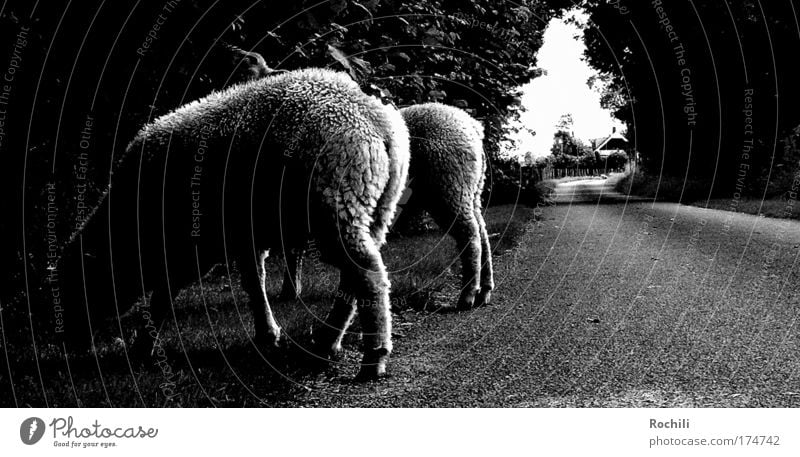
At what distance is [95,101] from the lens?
5078mm

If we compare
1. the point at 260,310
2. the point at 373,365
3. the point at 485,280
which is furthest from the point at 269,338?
the point at 485,280

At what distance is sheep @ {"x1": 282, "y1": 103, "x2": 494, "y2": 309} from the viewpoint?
6258 millimetres

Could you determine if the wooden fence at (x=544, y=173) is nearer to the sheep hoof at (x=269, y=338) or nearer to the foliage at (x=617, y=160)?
the sheep hoof at (x=269, y=338)

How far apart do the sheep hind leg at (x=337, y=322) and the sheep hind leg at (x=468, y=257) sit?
6.44 ft

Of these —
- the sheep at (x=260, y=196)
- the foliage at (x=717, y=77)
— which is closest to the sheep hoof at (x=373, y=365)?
the sheep at (x=260, y=196)

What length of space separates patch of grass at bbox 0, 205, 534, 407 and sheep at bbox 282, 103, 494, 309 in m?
0.35

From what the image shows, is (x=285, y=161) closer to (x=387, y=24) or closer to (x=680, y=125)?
(x=387, y=24)

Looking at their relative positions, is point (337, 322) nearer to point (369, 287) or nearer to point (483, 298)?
point (369, 287)

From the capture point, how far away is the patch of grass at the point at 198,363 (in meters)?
3.65

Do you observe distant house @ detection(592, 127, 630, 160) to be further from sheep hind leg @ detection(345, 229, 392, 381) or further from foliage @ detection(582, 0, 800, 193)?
sheep hind leg @ detection(345, 229, 392, 381)

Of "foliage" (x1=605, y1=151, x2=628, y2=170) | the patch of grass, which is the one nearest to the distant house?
"foliage" (x1=605, y1=151, x2=628, y2=170)

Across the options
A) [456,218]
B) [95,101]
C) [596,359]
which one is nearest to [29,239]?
[95,101]

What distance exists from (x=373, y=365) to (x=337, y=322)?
41 cm
